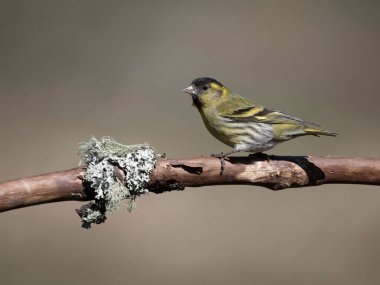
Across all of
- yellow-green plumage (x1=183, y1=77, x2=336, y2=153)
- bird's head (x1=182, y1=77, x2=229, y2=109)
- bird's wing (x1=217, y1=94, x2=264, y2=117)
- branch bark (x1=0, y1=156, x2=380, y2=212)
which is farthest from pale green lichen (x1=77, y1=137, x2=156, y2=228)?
bird's head (x1=182, y1=77, x2=229, y2=109)

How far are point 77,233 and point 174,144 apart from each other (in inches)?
77.0

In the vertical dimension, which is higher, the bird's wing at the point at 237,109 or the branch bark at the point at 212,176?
the bird's wing at the point at 237,109

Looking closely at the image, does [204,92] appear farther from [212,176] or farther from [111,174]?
[111,174]


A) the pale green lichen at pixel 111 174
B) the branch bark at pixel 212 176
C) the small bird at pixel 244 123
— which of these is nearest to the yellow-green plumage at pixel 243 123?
the small bird at pixel 244 123

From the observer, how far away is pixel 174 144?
9.12 meters

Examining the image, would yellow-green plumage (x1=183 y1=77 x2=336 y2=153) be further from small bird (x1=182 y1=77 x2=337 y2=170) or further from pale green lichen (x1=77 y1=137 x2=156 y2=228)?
pale green lichen (x1=77 y1=137 x2=156 y2=228)

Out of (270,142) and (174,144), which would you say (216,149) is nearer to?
(174,144)

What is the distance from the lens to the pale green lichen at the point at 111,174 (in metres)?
3.48

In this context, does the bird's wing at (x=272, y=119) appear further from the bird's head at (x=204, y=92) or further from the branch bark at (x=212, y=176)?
the branch bark at (x=212, y=176)

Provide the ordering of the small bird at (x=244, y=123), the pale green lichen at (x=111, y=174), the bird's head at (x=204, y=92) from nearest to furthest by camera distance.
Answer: the pale green lichen at (x=111, y=174), the small bird at (x=244, y=123), the bird's head at (x=204, y=92)

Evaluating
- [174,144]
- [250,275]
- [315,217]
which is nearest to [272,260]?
[250,275]

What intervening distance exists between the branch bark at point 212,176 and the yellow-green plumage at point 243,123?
1.64 ft

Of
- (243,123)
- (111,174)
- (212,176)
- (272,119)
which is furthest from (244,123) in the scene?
(111,174)

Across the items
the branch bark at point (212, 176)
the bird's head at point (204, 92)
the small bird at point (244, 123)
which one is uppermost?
the bird's head at point (204, 92)
